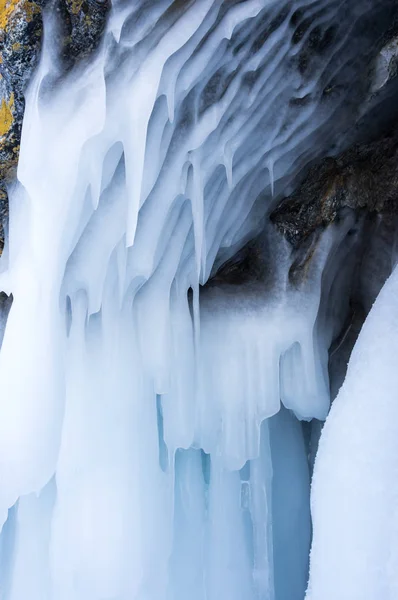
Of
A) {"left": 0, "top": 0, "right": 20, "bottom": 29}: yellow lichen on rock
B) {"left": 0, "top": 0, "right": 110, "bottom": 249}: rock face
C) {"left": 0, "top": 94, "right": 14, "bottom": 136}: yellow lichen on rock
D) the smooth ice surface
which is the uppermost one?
{"left": 0, "top": 0, "right": 20, "bottom": 29}: yellow lichen on rock

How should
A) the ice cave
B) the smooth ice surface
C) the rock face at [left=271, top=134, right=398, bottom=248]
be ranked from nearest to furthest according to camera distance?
the smooth ice surface < the ice cave < the rock face at [left=271, top=134, right=398, bottom=248]

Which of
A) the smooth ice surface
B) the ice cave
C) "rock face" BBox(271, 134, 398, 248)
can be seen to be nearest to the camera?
the smooth ice surface

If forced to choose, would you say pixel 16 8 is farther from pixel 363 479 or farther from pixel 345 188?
pixel 363 479

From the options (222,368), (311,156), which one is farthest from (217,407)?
(311,156)

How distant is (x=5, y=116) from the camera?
74.3 inches

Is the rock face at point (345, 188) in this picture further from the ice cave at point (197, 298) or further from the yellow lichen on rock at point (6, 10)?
the yellow lichen on rock at point (6, 10)

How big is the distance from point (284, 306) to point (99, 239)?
2.81ft

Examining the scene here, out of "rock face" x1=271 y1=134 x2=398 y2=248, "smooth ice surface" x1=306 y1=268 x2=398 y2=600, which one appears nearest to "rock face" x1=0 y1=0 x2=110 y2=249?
"rock face" x1=271 y1=134 x2=398 y2=248

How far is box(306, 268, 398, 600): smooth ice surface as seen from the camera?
1674mm

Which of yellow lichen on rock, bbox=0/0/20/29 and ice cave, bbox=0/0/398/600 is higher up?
yellow lichen on rock, bbox=0/0/20/29

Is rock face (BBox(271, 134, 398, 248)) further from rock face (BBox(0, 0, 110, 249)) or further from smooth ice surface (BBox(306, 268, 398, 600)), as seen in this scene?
rock face (BBox(0, 0, 110, 249))

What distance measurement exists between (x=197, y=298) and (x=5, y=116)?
3.04ft

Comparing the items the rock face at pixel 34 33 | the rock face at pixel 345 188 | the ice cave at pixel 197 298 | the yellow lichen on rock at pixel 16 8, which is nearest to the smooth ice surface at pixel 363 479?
the ice cave at pixel 197 298

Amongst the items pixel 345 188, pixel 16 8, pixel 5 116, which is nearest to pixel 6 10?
pixel 16 8
